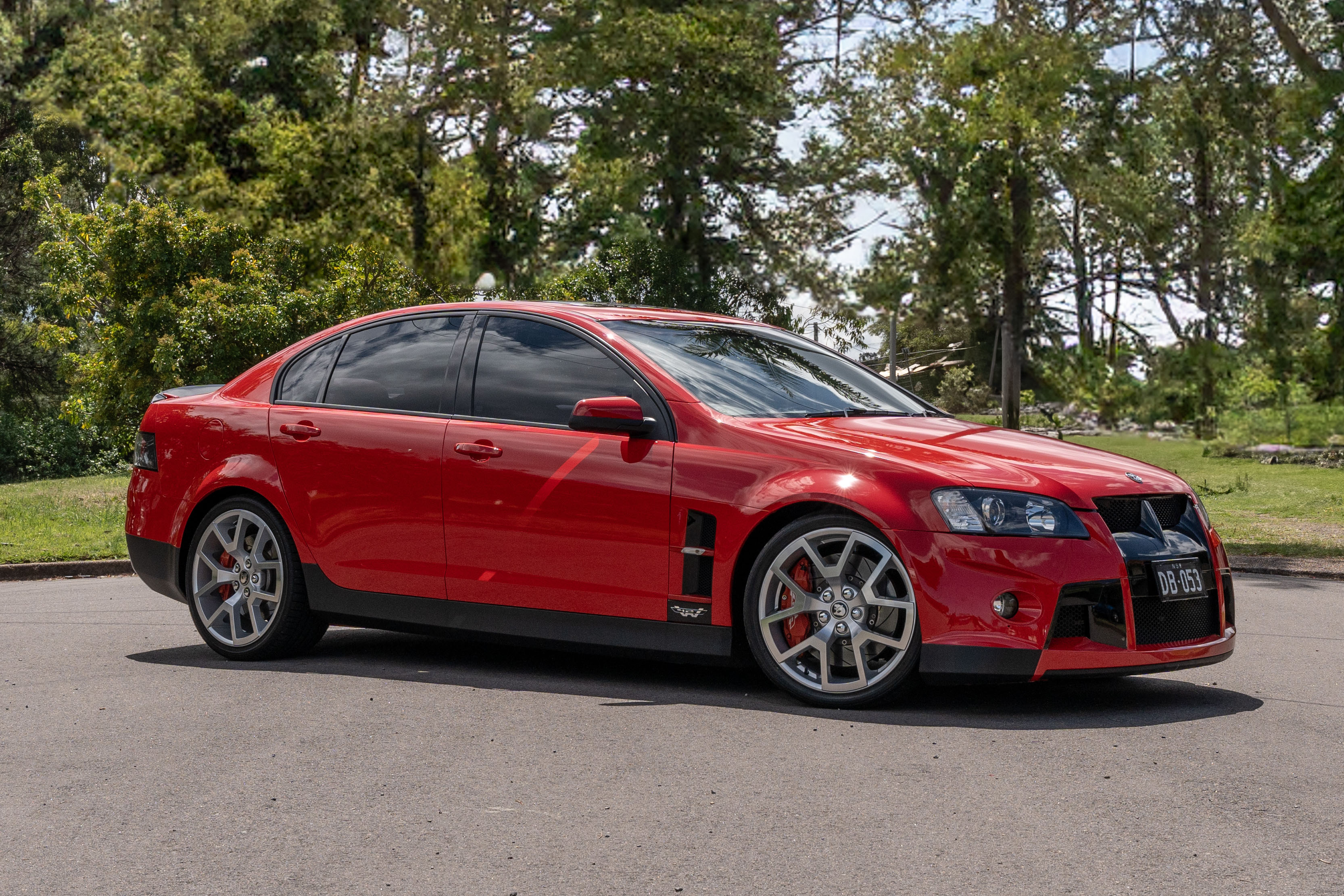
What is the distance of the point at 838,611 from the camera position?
6102 millimetres

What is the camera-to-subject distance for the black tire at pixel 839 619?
19.7 ft

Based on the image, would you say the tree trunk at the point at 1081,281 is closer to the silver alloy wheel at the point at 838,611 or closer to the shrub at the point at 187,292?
the shrub at the point at 187,292

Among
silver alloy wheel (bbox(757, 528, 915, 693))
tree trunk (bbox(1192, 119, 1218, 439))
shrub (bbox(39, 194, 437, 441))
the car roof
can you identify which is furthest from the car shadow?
tree trunk (bbox(1192, 119, 1218, 439))

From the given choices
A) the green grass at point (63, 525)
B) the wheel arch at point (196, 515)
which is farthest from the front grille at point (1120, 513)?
the green grass at point (63, 525)

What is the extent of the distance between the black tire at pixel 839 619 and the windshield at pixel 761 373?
727mm

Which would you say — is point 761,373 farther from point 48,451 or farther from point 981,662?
point 48,451

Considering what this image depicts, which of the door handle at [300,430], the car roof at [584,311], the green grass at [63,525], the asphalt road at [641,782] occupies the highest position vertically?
the car roof at [584,311]

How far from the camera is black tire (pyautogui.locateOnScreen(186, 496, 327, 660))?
7520 millimetres

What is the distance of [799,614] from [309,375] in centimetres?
296

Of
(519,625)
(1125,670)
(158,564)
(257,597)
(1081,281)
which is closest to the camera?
(1125,670)

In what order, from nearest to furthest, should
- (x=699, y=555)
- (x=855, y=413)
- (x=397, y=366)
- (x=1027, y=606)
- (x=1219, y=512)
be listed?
(x=1027, y=606) → (x=699, y=555) → (x=855, y=413) → (x=397, y=366) → (x=1219, y=512)

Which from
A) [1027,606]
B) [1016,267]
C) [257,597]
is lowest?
[257,597]

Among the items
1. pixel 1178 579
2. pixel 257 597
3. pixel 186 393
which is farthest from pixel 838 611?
pixel 186 393

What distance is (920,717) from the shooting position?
6.06m
